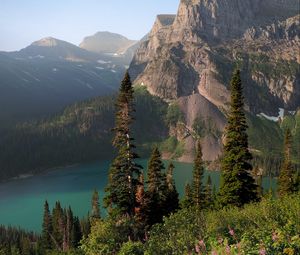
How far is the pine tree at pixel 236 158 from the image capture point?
6003cm

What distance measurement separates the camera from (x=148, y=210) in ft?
243

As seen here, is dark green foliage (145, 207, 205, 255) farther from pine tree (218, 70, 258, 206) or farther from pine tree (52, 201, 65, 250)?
pine tree (52, 201, 65, 250)

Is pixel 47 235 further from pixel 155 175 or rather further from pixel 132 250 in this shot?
pixel 132 250

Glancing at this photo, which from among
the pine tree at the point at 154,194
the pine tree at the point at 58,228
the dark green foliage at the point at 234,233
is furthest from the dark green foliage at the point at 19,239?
the dark green foliage at the point at 234,233

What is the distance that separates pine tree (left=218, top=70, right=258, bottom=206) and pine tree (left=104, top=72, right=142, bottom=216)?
15.0 meters

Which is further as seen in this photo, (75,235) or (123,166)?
(75,235)

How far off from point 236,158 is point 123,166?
17.1 meters

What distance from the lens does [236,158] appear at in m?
59.7

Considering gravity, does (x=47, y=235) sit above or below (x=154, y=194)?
below

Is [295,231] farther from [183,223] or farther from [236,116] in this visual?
[236,116]

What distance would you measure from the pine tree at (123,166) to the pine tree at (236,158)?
49.1ft

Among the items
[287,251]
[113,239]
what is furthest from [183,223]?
[287,251]

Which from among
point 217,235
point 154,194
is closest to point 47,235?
point 154,194

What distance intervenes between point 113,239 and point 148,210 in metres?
44.5
